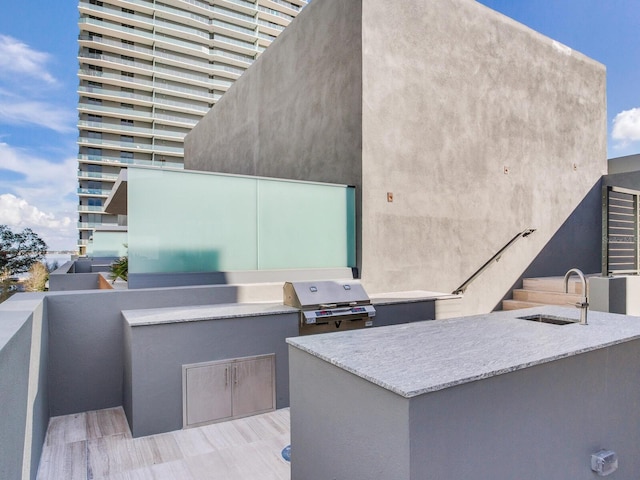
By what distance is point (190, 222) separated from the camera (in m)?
3.96

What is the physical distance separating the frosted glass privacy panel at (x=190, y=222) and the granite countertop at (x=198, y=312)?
0.50m

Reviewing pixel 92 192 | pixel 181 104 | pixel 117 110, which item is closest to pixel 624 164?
pixel 92 192

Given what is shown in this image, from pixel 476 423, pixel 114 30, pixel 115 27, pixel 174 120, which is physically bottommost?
pixel 476 423

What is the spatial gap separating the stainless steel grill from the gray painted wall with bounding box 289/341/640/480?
55.4 inches

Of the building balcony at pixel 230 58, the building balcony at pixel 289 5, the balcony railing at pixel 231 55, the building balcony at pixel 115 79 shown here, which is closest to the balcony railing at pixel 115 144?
the building balcony at pixel 115 79

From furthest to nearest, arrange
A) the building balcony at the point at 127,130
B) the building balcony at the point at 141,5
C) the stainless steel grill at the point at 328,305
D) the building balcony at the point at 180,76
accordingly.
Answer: the building balcony at the point at 180,76
the building balcony at the point at 141,5
the building balcony at the point at 127,130
the stainless steel grill at the point at 328,305

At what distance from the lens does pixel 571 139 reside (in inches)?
283

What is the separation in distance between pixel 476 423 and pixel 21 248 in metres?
20.9

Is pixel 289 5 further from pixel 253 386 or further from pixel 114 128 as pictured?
pixel 253 386

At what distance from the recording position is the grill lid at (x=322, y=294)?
3652 millimetres

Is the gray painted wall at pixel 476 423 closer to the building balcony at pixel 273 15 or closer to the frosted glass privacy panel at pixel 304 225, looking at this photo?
the frosted glass privacy panel at pixel 304 225

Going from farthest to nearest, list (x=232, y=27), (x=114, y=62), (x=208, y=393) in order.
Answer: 1. (x=232, y=27)
2. (x=114, y=62)
3. (x=208, y=393)

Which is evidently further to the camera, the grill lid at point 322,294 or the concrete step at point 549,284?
the concrete step at point 549,284

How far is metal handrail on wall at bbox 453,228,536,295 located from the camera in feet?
18.7
